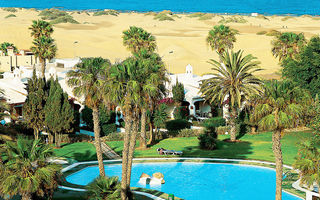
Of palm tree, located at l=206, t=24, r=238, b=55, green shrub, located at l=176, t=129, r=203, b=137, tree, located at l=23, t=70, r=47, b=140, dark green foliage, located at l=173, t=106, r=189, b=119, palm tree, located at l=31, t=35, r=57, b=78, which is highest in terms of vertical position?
palm tree, located at l=206, t=24, r=238, b=55

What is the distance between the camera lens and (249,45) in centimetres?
11544

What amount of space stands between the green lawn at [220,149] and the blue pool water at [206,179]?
8.68 feet

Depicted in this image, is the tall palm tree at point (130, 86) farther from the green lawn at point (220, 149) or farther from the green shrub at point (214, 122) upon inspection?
the green shrub at point (214, 122)

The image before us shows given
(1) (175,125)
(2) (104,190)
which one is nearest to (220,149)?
(1) (175,125)

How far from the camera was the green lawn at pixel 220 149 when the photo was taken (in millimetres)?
39562

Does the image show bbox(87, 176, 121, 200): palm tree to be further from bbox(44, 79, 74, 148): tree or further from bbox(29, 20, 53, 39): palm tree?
bbox(29, 20, 53, 39): palm tree

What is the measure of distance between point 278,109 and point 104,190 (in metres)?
10.9

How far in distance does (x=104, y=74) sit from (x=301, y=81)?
28.0m

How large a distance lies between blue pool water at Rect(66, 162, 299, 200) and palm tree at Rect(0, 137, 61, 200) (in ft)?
36.2

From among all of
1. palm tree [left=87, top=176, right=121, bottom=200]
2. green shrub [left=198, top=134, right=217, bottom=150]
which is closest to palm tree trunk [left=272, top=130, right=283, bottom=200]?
palm tree [left=87, top=176, right=121, bottom=200]

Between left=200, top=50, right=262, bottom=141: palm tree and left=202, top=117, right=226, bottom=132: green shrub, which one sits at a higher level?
left=200, top=50, right=262, bottom=141: palm tree

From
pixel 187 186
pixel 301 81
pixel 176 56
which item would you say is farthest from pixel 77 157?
pixel 176 56

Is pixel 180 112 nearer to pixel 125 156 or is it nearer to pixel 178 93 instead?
pixel 178 93

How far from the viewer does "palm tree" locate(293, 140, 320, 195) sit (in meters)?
22.9
